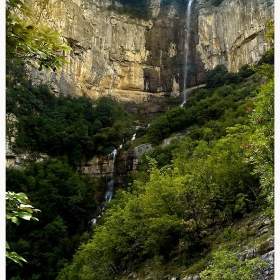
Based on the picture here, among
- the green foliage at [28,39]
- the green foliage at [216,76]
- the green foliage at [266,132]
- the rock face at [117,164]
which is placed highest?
the green foliage at [216,76]

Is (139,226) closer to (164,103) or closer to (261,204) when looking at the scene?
(261,204)

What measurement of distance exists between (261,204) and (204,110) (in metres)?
25.2

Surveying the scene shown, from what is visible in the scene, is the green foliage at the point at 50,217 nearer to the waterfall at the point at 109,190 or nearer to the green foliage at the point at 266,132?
the waterfall at the point at 109,190

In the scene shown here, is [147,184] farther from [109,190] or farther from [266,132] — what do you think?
[109,190]

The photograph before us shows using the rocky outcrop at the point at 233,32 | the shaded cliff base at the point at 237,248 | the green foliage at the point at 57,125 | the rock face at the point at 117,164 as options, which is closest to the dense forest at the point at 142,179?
the green foliage at the point at 57,125

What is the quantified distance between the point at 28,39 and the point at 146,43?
5601 centimetres

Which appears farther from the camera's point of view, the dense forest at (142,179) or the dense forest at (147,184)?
the dense forest at (142,179)

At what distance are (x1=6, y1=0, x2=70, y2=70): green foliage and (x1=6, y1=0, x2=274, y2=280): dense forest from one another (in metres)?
0.05

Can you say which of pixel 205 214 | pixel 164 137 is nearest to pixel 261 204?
pixel 205 214

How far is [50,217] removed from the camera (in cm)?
2980

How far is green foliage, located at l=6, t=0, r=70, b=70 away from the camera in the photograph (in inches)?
114

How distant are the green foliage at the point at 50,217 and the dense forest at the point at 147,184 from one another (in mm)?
94

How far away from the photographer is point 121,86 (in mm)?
52688

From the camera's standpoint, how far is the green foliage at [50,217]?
2585 cm
